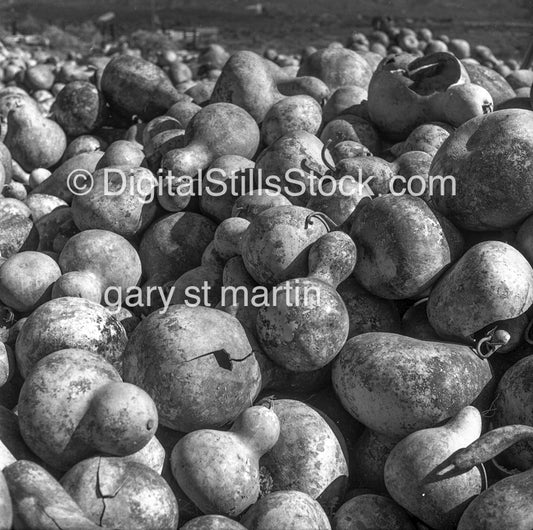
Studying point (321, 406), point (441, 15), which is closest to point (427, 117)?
point (321, 406)

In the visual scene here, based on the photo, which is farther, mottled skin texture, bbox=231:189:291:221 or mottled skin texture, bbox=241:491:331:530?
mottled skin texture, bbox=231:189:291:221

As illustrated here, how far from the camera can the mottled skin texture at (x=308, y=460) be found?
10.4 feet

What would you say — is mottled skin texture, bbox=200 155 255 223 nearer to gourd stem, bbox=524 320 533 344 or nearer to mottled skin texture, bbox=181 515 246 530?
gourd stem, bbox=524 320 533 344

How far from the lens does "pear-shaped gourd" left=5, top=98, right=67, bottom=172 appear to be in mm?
5934

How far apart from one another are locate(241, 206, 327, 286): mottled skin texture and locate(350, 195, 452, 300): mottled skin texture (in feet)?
0.92

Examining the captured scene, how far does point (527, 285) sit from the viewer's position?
135 inches

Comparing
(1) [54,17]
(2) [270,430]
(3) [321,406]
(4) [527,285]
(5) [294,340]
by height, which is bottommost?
(1) [54,17]

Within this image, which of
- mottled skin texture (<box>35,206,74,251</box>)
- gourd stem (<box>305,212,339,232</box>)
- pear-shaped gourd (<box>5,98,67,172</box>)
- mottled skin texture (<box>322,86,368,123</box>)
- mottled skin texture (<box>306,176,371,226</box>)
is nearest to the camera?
gourd stem (<box>305,212,339,232</box>)

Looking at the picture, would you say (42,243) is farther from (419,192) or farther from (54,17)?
(54,17)

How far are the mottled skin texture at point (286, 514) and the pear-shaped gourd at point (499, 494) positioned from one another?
1.91ft

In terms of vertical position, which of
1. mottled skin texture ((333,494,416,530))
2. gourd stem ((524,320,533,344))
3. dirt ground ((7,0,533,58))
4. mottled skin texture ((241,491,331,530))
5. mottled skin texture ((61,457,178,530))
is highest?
gourd stem ((524,320,533,344))

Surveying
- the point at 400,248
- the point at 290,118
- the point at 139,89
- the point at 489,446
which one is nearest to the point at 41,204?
the point at 139,89

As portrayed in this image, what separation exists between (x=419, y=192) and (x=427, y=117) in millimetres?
1154

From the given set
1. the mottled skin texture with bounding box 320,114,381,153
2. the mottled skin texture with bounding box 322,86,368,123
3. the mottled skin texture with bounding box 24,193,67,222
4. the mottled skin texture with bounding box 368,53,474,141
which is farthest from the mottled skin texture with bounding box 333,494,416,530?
the mottled skin texture with bounding box 322,86,368,123
